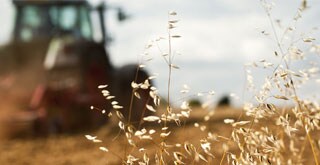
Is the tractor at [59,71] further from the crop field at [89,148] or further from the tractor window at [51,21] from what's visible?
the crop field at [89,148]

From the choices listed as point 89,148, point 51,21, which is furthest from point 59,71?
point 89,148

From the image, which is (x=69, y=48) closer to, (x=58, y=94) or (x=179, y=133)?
(x=58, y=94)

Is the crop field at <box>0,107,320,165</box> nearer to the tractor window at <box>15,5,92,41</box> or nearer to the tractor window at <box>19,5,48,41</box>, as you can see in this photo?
the tractor window at <box>15,5,92,41</box>

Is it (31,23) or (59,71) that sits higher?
(31,23)

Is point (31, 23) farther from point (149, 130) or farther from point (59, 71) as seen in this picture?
point (149, 130)

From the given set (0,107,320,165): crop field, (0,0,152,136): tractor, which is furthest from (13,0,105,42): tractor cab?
(0,107,320,165): crop field

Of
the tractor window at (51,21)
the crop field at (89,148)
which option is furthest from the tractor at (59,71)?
the crop field at (89,148)

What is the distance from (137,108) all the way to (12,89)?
2455mm

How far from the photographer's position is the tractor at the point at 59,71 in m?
9.77

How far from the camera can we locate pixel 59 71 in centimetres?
1005

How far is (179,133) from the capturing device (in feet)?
29.0

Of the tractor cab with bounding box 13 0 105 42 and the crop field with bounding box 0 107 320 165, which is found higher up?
the tractor cab with bounding box 13 0 105 42

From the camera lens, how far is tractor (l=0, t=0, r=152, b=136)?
977 centimetres

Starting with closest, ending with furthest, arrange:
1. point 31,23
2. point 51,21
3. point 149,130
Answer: point 149,130 → point 51,21 → point 31,23
